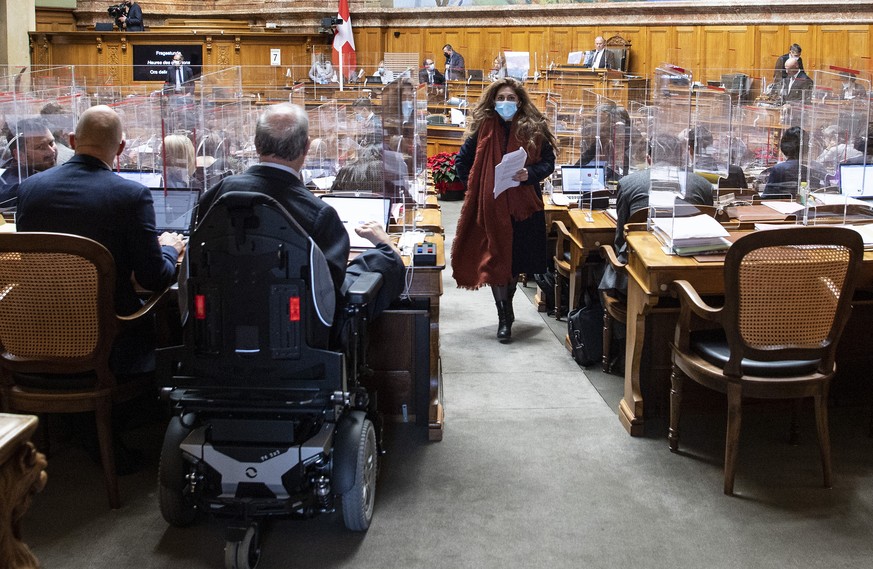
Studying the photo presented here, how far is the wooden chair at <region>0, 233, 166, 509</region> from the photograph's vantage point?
319 centimetres

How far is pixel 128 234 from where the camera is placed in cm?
348

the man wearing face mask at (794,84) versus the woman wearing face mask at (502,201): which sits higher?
the man wearing face mask at (794,84)

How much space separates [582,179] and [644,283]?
2.29 meters

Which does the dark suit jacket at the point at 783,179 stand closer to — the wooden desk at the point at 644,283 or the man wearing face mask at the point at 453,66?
the wooden desk at the point at 644,283

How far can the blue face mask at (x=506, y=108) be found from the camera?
5.44 m

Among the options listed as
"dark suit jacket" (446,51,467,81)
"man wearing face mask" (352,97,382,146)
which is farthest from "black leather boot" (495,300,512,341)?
"dark suit jacket" (446,51,467,81)

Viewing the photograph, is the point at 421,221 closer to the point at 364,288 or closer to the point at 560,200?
the point at 560,200

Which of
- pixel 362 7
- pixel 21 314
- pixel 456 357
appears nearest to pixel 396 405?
pixel 456 357

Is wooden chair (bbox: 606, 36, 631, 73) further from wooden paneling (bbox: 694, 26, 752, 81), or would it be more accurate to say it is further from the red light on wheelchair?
the red light on wheelchair

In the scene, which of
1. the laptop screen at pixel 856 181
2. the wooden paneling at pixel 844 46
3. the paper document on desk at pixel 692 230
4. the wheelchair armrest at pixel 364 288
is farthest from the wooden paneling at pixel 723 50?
the wheelchair armrest at pixel 364 288

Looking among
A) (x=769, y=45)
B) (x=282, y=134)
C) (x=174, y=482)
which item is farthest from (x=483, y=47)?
(x=174, y=482)

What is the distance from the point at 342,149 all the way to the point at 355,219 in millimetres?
1730

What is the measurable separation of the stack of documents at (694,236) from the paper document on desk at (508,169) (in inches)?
58.0

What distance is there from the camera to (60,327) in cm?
329
